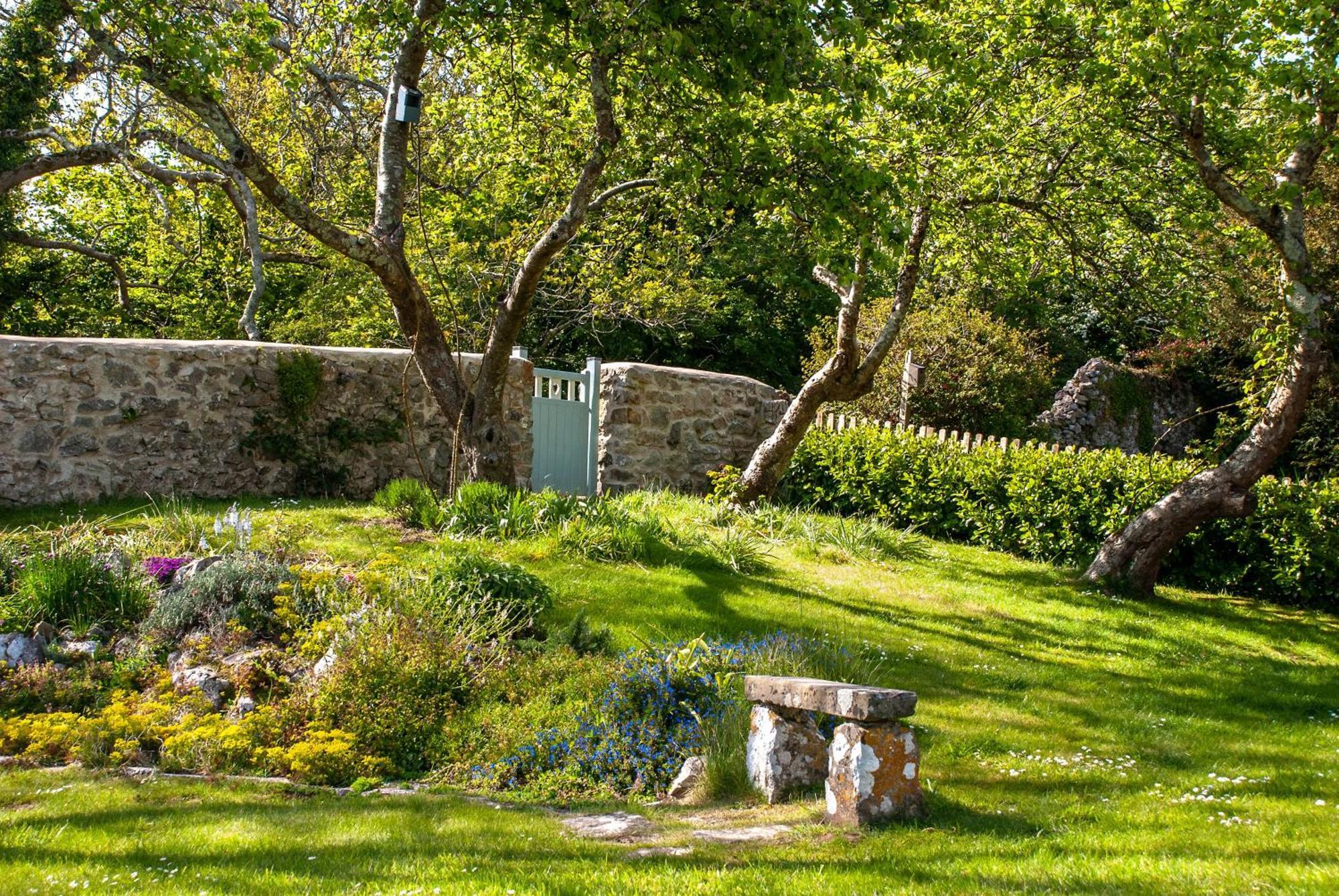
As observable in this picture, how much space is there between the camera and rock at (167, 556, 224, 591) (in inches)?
276

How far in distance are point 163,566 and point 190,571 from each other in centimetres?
38

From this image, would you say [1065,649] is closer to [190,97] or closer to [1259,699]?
[1259,699]

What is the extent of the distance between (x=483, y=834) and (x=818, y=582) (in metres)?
5.62

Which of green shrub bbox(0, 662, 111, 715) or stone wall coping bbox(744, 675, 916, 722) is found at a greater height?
stone wall coping bbox(744, 675, 916, 722)

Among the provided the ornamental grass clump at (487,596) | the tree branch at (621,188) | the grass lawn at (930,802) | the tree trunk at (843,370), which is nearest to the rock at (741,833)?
the grass lawn at (930,802)

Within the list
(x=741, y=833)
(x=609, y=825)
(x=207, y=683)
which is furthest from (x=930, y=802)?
(x=207, y=683)

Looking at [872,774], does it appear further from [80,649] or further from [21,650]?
[21,650]

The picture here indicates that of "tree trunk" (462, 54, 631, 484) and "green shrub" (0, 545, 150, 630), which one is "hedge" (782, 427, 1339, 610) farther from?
"green shrub" (0, 545, 150, 630)

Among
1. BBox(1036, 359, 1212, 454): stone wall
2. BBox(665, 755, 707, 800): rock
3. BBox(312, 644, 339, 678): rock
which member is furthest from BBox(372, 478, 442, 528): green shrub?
BBox(1036, 359, 1212, 454): stone wall

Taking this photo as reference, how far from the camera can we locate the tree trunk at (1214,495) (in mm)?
9680

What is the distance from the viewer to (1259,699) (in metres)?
7.43

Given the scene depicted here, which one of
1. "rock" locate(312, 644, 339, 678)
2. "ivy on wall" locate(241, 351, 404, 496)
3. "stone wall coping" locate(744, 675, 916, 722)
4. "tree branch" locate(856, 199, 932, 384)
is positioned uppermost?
"tree branch" locate(856, 199, 932, 384)

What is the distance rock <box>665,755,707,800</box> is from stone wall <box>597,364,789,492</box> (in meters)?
8.18

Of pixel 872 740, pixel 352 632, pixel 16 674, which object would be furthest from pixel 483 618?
pixel 872 740
